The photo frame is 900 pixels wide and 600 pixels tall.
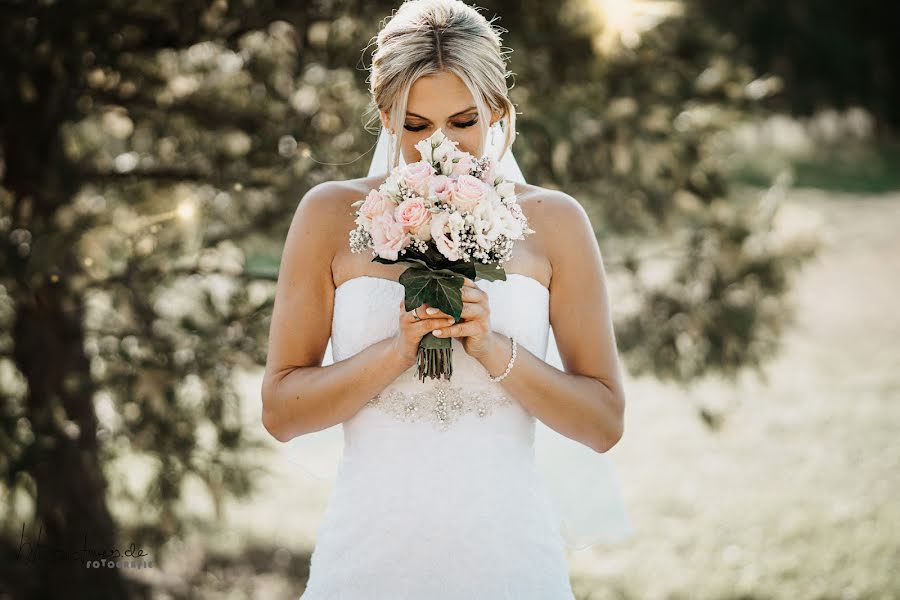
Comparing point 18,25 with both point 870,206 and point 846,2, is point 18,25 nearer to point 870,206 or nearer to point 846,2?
point 870,206

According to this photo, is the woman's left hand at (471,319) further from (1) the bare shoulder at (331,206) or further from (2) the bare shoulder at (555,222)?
(1) the bare shoulder at (331,206)

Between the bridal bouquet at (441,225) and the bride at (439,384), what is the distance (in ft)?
0.84

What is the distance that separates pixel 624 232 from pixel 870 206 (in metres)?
22.7

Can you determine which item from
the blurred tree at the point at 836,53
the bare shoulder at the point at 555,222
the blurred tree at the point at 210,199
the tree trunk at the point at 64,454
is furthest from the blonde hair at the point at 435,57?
the blurred tree at the point at 836,53

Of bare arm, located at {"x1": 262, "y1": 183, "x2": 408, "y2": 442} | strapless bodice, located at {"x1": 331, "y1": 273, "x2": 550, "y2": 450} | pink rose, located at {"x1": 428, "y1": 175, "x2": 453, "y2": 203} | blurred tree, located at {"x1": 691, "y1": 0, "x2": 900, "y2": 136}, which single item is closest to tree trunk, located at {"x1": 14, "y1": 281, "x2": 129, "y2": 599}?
bare arm, located at {"x1": 262, "y1": 183, "x2": 408, "y2": 442}

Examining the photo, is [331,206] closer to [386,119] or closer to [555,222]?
[386,119]

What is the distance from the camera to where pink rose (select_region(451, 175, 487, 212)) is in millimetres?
2445

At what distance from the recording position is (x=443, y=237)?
242cm

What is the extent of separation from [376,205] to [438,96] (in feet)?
1.49

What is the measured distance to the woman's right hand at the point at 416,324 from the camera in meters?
2.51

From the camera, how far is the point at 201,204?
200 inches

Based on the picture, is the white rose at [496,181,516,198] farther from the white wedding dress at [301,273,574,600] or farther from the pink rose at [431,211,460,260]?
the white wedding dress at [301,273,574,600]

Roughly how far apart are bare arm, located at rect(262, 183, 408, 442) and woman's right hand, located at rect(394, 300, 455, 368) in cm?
23

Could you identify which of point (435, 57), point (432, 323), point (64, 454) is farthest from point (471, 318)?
point (64, 454)
